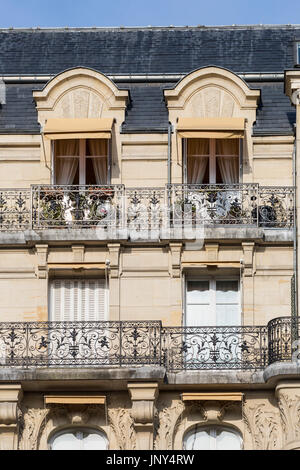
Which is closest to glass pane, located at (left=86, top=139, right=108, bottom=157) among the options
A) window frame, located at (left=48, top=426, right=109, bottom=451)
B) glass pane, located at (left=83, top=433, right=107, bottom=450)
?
window frame, located at (left=48, top=426, right=109, bottom=451)

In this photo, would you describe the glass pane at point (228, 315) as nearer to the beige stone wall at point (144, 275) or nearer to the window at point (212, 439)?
the beige stone wall at point (144, 275)

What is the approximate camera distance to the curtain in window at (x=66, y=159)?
4103 cm

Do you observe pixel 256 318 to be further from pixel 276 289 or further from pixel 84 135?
pixel 84 135

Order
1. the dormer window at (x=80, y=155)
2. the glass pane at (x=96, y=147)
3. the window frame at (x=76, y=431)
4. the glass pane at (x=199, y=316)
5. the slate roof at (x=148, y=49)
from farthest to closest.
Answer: the slate roof at (x=148, y=49) → the glass pane at (x=96, y=147) → the dormer window at (x=80, y=155) → the glass pane at (x=199, y=316) → the window frame at (x=76, y=431)

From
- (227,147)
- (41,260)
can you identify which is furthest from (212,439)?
(227,147)

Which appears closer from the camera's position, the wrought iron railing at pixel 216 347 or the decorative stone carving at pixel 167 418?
the decorative stone carving at pixel 167 418

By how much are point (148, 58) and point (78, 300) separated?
6.06m

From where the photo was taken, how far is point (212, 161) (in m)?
41.0

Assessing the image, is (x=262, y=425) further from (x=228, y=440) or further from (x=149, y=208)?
(x=149, y=208)

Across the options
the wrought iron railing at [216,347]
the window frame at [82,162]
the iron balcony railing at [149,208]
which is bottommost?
the wrought iron railing at [216,347]

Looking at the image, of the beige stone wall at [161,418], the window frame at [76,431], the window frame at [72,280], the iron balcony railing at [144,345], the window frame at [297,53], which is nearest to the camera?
the beige stone wall at [161,418]

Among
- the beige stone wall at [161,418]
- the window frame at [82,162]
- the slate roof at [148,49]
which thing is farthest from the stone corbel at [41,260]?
the slate roof at [148,49]

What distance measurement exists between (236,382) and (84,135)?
19.9ft

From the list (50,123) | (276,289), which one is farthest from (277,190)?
(50,123)
